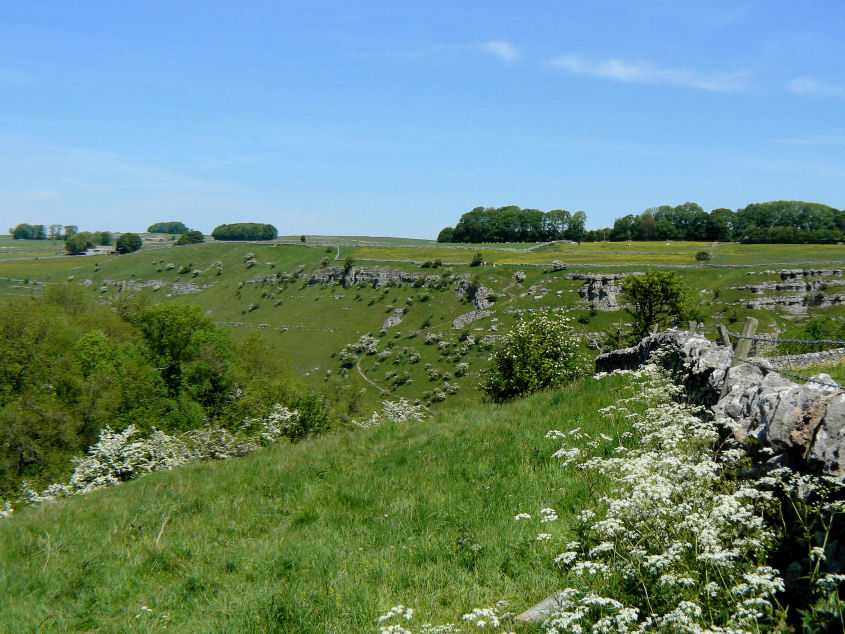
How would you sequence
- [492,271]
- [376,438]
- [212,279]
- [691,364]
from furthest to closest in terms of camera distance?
[212,279]
[492,271]
[376,438]
[691,364]

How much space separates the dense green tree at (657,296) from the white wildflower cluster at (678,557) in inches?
1845

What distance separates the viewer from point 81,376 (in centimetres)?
4166

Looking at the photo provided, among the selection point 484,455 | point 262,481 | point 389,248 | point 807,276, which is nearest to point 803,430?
point 484,455

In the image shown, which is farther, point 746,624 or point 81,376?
point 81,376

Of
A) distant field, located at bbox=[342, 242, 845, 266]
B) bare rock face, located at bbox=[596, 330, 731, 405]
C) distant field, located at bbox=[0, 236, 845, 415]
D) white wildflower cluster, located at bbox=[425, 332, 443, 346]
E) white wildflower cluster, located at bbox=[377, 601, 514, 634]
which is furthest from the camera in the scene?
distant field, located at bbox=[342, 242, 845, 266]

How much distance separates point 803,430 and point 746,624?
2.02 meters

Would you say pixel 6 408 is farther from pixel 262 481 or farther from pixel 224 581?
pixel 224 581

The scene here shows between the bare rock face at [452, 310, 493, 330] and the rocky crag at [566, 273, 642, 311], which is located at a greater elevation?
the rocky crag at [566, 273, 642, 311]

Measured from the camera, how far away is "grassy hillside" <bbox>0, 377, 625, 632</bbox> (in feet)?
19.1

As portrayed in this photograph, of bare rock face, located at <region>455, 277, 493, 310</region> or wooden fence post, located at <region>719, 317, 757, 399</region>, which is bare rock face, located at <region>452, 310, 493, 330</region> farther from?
wooden fence post, located at <region>719, 317, 757, 399</region>

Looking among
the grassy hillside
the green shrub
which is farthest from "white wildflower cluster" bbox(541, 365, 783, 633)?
the green shrub

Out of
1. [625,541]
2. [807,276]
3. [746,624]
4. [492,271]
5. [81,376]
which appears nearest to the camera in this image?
[746,624]

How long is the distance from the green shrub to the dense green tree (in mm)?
15315

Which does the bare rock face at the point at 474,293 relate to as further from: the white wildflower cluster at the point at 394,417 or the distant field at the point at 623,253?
the white wildflower cluster at the point at 394,417
